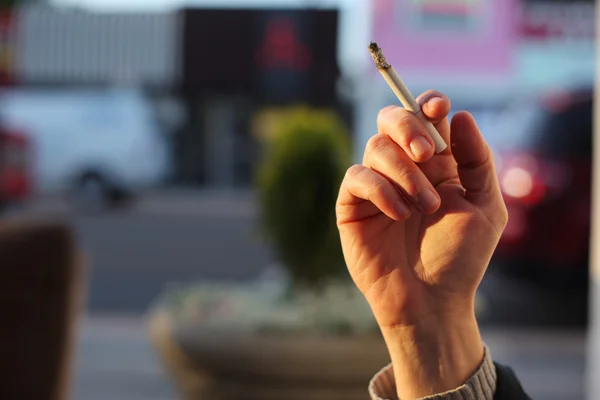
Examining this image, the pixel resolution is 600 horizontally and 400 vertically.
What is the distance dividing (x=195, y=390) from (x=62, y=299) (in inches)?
33.9

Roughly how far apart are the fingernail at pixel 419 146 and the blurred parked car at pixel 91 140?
8184 mm

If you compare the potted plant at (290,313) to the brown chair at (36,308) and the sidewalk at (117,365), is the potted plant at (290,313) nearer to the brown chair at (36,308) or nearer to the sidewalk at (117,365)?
the brown chair at (36,308)

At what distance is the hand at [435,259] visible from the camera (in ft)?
2.24

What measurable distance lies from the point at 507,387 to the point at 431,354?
7 cm

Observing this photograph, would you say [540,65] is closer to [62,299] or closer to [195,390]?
[195,390]

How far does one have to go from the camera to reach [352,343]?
1.98 m

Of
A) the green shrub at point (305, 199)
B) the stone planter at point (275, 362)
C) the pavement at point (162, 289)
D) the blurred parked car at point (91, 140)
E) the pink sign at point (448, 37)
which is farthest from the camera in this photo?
the blurred parked car at point (91, 140)

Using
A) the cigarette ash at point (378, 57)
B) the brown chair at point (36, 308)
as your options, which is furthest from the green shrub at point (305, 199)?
the cigarette ash at point (378, 57)

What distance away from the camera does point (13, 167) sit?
832 cm

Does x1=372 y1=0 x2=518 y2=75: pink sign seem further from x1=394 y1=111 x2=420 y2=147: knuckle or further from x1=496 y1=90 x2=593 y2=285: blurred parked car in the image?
x1=394 y1=111 x2=420 y2=147: knuckle

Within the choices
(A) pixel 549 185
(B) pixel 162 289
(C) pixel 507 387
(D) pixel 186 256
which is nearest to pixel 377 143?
(C) pixel 507 387

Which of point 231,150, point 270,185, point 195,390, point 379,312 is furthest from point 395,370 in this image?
point 231,150

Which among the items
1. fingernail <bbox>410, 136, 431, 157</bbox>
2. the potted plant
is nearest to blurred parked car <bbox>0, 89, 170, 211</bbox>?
the potted plant

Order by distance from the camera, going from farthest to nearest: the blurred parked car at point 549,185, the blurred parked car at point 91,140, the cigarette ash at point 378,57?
the blurred parked car at point 91,140 → the blurred parked car at point 549,185 → the cigarette ash at point 378,57
